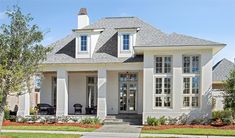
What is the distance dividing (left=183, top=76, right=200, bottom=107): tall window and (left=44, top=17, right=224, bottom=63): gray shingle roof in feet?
8.07

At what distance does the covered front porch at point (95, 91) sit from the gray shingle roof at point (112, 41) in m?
0.90

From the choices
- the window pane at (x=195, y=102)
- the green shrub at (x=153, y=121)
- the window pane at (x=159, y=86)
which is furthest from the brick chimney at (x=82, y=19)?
the window pane at (x=195, y=102)

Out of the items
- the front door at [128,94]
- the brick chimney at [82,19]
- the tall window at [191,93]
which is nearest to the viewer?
the tall window at [191,93]

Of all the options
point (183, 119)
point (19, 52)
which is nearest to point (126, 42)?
point (183, 119)

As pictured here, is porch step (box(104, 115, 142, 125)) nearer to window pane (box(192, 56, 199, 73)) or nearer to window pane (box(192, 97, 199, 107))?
window pane (box(192, 97, 199, 107))

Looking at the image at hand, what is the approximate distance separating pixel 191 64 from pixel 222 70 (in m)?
12.1

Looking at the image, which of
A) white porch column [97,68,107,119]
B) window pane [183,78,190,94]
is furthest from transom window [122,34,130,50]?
window pane [183,78,190,94]

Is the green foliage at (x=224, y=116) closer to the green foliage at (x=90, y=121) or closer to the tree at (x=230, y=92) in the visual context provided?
the tree at (x=230, y=92)

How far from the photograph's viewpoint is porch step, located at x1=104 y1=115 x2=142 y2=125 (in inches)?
821

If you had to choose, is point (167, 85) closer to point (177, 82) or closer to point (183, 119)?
point (177, 82)

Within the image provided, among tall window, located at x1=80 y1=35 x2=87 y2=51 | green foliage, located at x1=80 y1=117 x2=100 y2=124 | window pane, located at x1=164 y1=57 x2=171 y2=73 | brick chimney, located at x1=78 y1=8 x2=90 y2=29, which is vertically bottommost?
green foliage, located at x1=80 y1=117 x2=100 y2=124

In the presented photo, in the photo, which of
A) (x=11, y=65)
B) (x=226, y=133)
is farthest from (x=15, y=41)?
(x=226, y=133)

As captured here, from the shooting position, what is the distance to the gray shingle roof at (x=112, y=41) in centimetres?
2056

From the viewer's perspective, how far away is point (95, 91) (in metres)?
25.0
